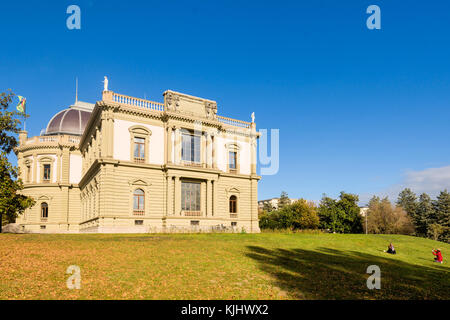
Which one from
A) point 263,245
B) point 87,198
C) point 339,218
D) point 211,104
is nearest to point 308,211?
point 339,218

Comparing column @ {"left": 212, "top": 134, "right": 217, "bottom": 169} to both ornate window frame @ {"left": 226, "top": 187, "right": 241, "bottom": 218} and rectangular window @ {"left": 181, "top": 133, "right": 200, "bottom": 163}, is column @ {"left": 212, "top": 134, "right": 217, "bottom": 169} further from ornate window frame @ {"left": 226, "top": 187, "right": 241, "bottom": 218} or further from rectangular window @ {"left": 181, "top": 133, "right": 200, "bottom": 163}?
ornate window frame @ {"left": 226, "top": 187, "right": 241, "bottom": 218}

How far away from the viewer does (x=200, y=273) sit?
Answer: 43.5 ft

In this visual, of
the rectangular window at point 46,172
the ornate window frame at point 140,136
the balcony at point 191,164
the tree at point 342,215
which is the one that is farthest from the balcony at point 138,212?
the tree at point 342,215

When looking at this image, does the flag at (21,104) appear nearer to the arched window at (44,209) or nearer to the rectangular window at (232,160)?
the arched window at (44,209)

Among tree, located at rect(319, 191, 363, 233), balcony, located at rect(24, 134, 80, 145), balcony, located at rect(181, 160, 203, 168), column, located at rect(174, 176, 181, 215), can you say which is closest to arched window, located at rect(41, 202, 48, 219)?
balcony, located at rect(24, 134, 80, 145)

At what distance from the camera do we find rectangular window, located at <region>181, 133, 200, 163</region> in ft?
120

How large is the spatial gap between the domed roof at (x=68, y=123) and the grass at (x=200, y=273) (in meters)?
36.5

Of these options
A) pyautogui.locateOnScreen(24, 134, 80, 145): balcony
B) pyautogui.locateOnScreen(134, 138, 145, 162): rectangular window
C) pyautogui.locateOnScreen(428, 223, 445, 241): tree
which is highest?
pyautogui.locateOnScreen(24, 134, 80, 145): balcony

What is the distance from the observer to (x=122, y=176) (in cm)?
3297

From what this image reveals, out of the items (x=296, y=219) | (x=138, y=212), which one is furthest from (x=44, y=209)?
(x=296, y=219)

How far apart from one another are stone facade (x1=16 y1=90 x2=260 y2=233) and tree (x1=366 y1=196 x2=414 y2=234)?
160 feet

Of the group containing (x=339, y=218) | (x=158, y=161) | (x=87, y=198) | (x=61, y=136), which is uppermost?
(x=61, y=136)
